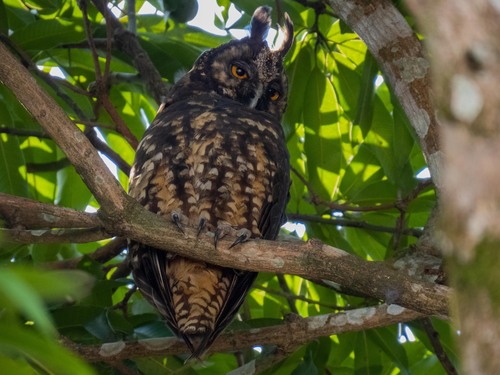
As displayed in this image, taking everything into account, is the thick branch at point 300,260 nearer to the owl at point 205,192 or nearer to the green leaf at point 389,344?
the owl at point 205,192

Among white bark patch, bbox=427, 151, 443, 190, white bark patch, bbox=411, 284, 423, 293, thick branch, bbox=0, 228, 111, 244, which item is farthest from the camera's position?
thick branch, bbox=0, 228, 111, 244

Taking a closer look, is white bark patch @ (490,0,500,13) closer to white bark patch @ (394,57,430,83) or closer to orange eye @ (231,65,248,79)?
white bark patch @ (394,57,430,83)

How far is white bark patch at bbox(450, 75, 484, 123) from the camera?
846 millimetres

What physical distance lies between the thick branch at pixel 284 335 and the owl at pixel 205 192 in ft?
0.45

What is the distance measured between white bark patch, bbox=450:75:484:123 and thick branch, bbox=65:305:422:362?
220 cm

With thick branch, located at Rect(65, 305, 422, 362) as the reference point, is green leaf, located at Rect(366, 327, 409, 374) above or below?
below

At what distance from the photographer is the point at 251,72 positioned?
4.07 m

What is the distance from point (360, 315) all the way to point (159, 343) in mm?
748

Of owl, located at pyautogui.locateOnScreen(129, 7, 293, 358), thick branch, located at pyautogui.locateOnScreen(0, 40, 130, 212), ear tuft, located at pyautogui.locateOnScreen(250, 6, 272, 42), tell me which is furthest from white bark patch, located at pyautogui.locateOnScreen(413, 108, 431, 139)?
ear tuft, located at pyautogui.locateOnScreen(250, 6, 272, 42)

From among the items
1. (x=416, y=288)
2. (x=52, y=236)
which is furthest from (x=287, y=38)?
(x=416, y=288)

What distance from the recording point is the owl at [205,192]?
9.78 feet

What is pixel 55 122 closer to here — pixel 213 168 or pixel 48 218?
pixel 48 218

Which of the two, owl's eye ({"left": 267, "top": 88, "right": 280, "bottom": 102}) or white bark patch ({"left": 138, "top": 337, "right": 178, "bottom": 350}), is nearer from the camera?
white bark patch ({"left": 138, "top": 337, "right": 178, "bottom": 350})

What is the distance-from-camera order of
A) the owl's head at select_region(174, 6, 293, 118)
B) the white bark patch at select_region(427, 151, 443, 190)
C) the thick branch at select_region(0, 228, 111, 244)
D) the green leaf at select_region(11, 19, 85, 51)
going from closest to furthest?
the white bark patch at select_region(427, 151, 443, 190) < the thick branch at select_region(0, 228, 111, 244) < the green leaf at select_region(11, 19, 85, 51) < the owl's head at select_region(174, 6, 293, 118)
